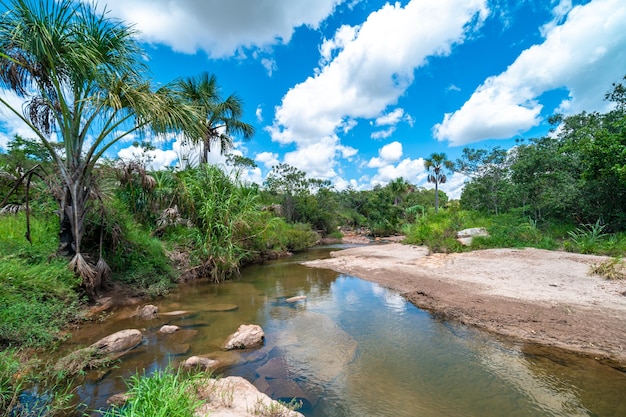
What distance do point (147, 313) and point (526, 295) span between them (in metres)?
10.0

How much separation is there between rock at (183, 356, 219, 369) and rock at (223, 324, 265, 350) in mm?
629

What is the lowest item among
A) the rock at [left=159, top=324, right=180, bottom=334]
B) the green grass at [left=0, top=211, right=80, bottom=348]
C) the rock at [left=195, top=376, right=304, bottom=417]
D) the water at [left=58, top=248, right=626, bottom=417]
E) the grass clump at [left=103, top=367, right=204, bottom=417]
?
the water at [left=58, top=248, right=626, bottom=417]

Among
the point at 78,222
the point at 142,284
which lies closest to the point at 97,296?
the point at 142,284

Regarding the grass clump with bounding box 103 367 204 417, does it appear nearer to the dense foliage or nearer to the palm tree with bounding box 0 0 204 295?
the palm tree with bounding box 0 0 204 295

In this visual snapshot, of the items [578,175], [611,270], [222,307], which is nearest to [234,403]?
[222,307]

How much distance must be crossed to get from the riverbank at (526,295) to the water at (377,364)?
573 mm

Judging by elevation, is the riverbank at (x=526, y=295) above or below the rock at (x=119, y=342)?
below

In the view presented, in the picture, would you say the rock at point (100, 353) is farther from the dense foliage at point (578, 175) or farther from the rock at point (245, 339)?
the dense foliage at point (578, 175)

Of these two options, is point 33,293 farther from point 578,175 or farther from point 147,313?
point 578,175

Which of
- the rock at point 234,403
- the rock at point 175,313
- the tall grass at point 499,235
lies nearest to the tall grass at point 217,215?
the rock at point 175,313

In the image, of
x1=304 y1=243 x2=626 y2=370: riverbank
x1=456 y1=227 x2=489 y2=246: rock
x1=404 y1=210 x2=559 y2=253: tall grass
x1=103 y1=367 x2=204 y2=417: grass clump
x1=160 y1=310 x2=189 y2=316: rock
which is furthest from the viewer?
x1=456 y1=227 x2=489 y2=246: rock

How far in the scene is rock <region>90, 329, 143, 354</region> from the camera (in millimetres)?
→ 4801

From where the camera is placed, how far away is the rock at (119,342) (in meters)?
4.80

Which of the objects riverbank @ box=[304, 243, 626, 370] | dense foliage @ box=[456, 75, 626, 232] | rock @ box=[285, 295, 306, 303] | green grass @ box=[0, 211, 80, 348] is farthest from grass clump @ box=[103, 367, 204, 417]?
→ dense foliage @ box=[456, 75, 626, 232]
